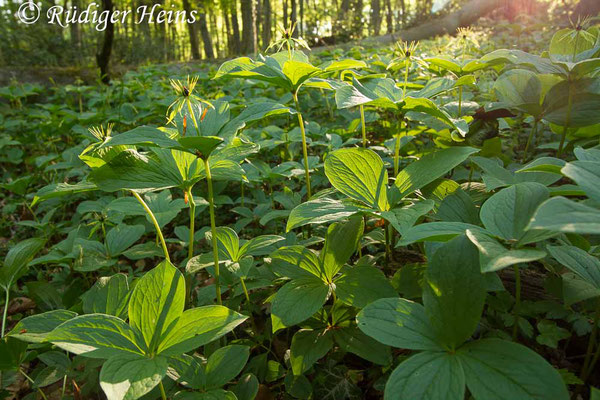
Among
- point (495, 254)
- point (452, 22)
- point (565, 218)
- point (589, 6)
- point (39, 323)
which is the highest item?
point (452, 22)

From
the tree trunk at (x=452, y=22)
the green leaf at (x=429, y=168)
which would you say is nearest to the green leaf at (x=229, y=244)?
the green leaf at (x=429, y=168)

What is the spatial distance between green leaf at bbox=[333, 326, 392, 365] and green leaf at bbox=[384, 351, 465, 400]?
33cm

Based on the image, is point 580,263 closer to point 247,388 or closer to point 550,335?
point 550,335

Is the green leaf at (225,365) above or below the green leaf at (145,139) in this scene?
below

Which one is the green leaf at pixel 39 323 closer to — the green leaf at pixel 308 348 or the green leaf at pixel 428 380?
the green leaf at pixel 308 348

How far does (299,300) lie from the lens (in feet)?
3.65

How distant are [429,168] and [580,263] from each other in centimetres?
45

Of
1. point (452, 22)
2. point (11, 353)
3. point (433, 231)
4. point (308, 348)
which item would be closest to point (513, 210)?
point (433, 231)

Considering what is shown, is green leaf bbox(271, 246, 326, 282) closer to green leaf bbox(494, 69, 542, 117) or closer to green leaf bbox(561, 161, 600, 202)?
green leaf bbox(561, 161, 600, 202)

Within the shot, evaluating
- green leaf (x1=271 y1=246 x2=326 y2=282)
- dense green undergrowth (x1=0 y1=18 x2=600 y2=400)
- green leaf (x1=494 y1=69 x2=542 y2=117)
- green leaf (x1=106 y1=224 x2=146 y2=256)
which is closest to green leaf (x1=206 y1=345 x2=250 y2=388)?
dense green undergrowth (x1=0 y1=18 x2=600 y2=400)

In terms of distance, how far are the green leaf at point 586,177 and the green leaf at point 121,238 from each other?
61.8 inches

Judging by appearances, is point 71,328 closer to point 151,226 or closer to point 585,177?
point 585,177

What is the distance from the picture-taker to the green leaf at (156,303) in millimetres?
963

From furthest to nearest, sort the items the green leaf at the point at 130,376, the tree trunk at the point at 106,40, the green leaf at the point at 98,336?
1. the tree trunk at the point at 106,40
2. the green leaf at the point at 98,336
3. the green leaf at the point at 130,376
